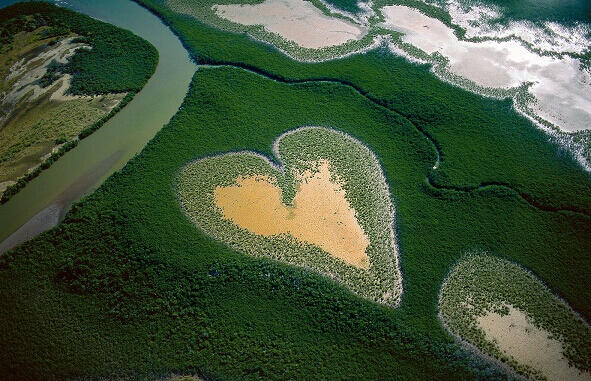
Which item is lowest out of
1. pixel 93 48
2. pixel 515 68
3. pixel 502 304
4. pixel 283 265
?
pixel 283 265

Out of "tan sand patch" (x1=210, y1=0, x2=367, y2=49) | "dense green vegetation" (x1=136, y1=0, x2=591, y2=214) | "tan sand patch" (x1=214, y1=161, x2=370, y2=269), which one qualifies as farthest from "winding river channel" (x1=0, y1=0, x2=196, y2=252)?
"tan sand patch" (x1=214, y1=161, x2=370, y2=269)

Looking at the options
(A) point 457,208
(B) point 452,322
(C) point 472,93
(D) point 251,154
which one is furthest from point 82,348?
(C) point 472,93

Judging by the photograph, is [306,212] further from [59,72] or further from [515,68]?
[59,72]

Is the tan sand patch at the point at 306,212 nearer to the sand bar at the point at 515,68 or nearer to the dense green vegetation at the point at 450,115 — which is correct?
the dense green vegetation at the point at 450,115

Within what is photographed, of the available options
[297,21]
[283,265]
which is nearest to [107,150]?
[283,265]

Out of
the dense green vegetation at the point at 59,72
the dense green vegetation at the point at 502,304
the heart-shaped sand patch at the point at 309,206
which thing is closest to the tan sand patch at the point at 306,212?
the heart-shaped sand patch at the point at 309,206

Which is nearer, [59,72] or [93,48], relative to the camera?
[59,72]

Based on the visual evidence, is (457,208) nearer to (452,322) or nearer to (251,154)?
(452,322)
